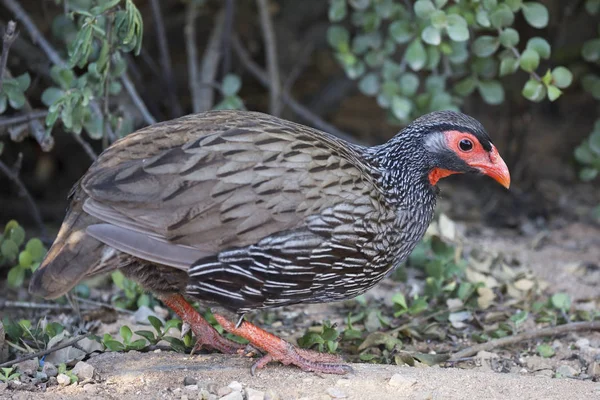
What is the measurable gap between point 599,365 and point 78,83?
325 centimetres

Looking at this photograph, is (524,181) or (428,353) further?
(524,181)

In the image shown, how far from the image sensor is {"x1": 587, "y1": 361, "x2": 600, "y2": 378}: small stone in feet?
14.7

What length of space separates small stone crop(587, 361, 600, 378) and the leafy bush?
5.24ft

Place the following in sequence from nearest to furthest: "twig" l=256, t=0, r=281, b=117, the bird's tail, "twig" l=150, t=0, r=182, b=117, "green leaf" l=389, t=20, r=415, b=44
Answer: the bird's tail
"green leaf" l=389, t=20, r=415, b=44
"twig" l=150, t=0, r=182, b=117
"twig" l=256, t=0, r=281, b=117

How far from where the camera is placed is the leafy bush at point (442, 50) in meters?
5.29

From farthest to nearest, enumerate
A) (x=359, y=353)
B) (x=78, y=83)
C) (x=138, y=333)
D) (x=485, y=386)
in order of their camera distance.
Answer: (x=78, y=83)
(x=359, y=353)
(x=138, y=333)
(x=485, y=386)

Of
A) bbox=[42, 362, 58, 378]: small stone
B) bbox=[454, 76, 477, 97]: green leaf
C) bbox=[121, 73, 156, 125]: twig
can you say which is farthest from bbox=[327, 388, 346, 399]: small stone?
bbox=[454, 76, 477, 97]: green leaf

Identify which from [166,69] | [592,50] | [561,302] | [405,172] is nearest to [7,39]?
[166,69]

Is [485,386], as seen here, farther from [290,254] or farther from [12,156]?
[12,156]

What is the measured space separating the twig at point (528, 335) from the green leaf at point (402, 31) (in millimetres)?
2062

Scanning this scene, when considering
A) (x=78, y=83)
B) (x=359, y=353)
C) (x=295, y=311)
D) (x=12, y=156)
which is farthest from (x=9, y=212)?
(x=359, y=353)

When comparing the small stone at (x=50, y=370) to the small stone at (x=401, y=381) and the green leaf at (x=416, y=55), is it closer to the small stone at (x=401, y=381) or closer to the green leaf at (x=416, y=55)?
the small stone at (x=401, y=381)

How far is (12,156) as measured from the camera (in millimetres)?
7594

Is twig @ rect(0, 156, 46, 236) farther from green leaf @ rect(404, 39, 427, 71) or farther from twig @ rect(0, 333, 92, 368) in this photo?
green leaf @ rect(404, 39, 427, 71)
